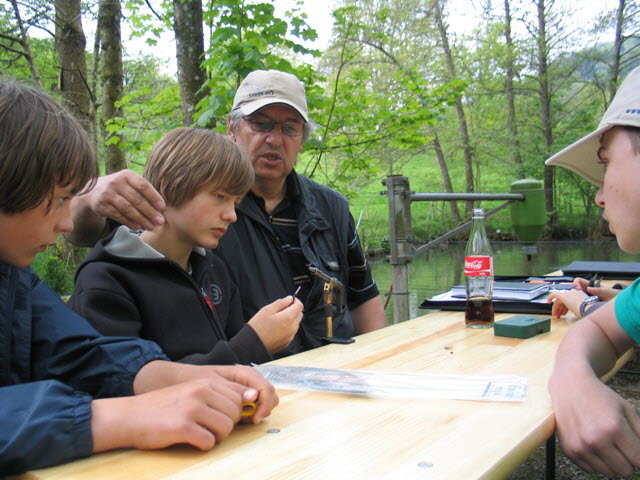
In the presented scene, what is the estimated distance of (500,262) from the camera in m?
13.2

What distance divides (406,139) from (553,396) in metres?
5.52

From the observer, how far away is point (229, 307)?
1989 mm

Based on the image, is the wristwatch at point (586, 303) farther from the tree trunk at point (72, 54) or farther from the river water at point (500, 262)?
the tree trunk at point (72, 54)

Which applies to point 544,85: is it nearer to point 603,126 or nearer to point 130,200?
point 603,126

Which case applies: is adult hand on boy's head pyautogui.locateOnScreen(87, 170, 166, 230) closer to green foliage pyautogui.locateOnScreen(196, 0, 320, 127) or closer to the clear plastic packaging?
the clear plastic packaging

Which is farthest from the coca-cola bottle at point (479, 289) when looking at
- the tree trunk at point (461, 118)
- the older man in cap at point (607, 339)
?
the tree trunk at point (461, 118)

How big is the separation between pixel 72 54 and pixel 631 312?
23.5 feet

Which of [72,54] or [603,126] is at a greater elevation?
[72,54]

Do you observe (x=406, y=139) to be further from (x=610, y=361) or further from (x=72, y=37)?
(x=610, y=361)

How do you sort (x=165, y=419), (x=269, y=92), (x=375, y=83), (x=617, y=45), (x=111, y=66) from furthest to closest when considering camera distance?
(x=617, y=45)
(x=375, y=83)
(x=111, y=66)
(x=269, y=92)
(x=165, y=419)

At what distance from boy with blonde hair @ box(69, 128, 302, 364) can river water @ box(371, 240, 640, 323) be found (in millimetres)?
6265

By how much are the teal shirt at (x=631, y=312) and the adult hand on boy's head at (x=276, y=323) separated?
Result: 2.70 feet

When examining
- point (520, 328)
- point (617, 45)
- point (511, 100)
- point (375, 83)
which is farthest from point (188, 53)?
point (617, 45)

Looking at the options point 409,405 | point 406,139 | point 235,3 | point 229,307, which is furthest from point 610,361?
point 406,139
